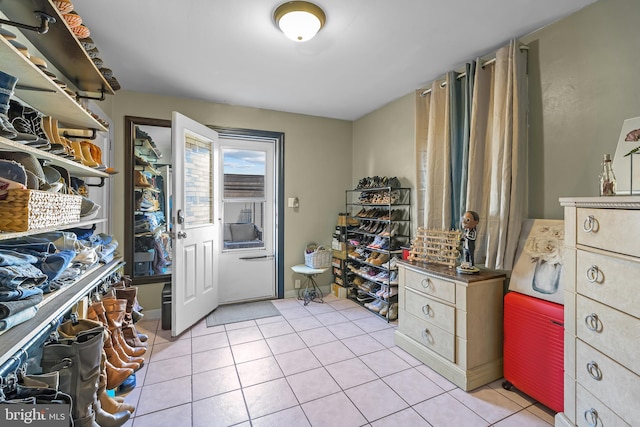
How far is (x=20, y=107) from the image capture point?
51.1 inches

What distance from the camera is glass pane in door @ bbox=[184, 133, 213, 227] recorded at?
279cm

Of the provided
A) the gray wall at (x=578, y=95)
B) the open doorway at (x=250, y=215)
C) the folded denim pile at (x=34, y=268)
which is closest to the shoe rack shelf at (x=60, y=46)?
the folded denim pile at (x=34, y=268)

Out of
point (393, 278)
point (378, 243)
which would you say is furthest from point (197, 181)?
point (393, 278)

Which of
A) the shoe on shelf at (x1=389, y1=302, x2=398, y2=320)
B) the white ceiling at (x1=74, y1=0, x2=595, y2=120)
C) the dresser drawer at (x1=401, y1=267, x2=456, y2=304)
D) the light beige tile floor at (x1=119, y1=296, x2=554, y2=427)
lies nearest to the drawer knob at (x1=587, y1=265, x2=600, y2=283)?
the dresser drawer at (x1=401, y1=267, x2=456, y2=304)

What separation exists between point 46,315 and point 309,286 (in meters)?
2.97

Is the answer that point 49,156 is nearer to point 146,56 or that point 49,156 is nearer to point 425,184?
point 146,56

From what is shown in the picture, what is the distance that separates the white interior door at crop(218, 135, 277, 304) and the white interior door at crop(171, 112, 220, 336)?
0.24m

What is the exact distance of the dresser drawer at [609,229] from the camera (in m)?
1.14

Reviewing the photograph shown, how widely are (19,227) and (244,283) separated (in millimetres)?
2735

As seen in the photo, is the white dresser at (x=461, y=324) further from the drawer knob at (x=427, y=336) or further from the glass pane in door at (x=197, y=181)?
the glass pane in door at (x=197, y=181)

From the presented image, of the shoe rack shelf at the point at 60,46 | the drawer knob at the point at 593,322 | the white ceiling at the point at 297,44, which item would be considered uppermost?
the white ceiling at the point at 297,44

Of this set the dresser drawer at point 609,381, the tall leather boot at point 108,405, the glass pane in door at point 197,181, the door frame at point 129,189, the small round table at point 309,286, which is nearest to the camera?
the dresser drawer at point 609,381

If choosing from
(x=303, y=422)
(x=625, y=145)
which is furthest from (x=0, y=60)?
(x=625, y=145)

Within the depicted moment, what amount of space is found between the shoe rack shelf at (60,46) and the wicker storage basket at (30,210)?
75 cm
